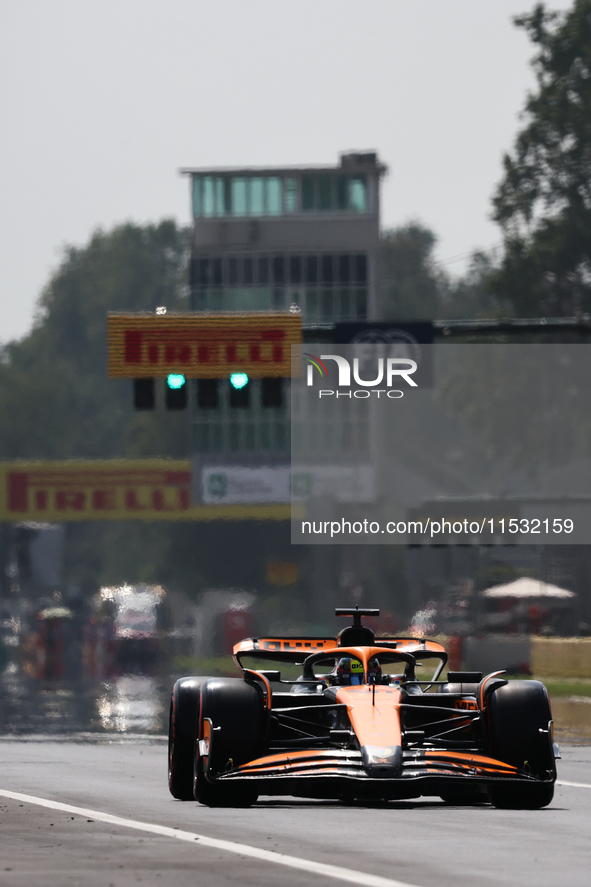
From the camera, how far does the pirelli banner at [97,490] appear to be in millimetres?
61500

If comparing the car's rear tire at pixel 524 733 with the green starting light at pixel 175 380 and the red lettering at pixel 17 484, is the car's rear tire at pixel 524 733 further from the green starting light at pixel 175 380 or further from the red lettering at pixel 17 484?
the red lettering at pixel 17 484

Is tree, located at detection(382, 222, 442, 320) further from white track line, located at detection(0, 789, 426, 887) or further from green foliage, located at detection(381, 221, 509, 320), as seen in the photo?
white track line, located at detection(0, 789, 426, 887)

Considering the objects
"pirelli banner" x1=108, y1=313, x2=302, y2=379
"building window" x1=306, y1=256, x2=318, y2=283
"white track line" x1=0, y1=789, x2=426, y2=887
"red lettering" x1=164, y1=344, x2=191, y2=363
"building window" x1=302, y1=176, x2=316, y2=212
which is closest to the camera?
"white track line" x1=0, y1=789, x2=426, y2=887

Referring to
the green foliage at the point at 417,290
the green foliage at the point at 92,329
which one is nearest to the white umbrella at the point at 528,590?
the green foliage at the point at 417,290

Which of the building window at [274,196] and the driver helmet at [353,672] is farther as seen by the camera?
the building window at [274,196]

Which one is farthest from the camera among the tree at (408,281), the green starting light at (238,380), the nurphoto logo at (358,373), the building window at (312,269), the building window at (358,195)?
the tree at (408,281)

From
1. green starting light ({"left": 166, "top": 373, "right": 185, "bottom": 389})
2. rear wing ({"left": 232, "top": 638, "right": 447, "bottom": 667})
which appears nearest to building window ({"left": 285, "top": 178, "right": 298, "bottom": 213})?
green starting light ({"left": 166, "top": 373, "right": 185, "bottom": 389})

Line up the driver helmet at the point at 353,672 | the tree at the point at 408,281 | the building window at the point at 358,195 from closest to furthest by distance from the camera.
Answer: the driver helmet at the point at 353,672, the building window at the point at 358,195, the tree at the point at 408,281

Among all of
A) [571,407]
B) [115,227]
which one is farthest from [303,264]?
[115,227]

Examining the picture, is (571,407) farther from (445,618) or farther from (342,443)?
(445,618)

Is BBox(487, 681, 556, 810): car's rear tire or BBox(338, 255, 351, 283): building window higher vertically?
BBox(338, 255, 351, 283): building window

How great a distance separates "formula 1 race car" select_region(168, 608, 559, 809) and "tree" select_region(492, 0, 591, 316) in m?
43.5

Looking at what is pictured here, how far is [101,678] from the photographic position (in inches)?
1515

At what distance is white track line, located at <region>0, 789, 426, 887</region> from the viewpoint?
28.1 ft
